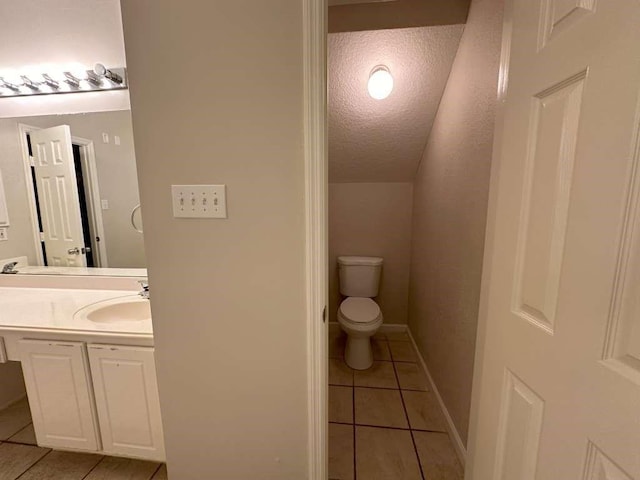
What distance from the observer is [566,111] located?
0.53m

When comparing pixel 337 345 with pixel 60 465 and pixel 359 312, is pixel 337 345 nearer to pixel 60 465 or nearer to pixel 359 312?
pixel 359 312

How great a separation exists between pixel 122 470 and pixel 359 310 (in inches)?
65.5

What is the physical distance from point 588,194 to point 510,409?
0.60m

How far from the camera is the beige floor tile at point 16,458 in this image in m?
1.32

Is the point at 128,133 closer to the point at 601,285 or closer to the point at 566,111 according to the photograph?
the point at 566,111

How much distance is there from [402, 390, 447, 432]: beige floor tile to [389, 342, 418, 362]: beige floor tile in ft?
1.32

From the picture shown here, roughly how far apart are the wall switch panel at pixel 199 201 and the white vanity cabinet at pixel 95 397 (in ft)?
2.11

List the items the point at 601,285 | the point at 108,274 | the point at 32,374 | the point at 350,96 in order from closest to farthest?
1. the point at 601,285
2. the point at 32,374
3. the point at 108,274
4. the point at 350,96

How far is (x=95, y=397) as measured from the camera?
116 centimetres

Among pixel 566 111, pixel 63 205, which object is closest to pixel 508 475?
pixel 566 111

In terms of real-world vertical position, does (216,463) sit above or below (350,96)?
below

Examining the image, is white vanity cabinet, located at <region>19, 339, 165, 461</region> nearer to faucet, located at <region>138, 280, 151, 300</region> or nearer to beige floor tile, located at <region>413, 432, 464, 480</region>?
faucet, located at <region>138, 280, 151, 300</region>

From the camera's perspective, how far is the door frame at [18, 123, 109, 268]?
1.58 meters

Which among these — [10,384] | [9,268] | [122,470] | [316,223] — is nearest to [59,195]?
[9,268]
